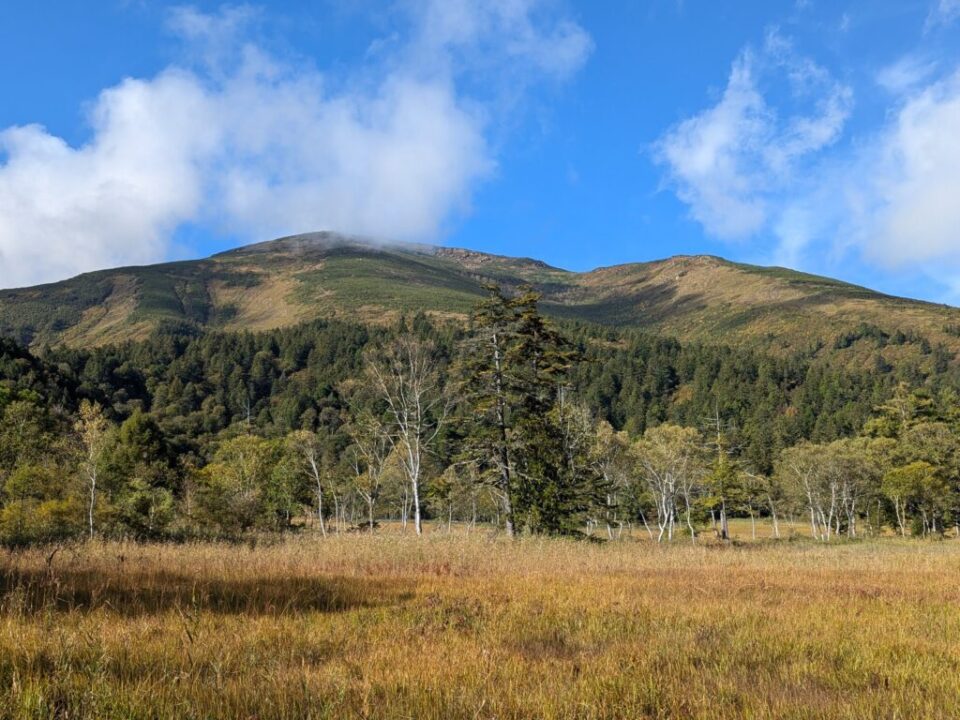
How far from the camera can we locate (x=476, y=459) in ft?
82.4

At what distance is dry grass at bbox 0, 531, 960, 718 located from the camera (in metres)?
3.94

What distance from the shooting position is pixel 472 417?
25344mm

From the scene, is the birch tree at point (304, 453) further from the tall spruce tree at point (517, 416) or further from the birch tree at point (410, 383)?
the tall spruce tree at point (517, 416)

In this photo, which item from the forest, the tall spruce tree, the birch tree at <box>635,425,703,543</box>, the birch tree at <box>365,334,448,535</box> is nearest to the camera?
the tall spruce tree

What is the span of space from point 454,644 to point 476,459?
19.5 metres

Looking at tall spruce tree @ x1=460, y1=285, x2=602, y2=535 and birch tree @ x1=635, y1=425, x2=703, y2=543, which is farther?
birch tree @ x1=635, y1=425, x2=703, y2=543

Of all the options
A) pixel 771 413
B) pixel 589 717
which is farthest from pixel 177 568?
pixel 771 413

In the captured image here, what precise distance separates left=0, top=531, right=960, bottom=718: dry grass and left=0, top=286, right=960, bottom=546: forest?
927 cm

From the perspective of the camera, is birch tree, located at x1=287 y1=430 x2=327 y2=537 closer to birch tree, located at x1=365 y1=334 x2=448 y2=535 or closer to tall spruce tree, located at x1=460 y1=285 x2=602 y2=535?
birch tree, located at x1=365 y1=334 x2=448 y2=535

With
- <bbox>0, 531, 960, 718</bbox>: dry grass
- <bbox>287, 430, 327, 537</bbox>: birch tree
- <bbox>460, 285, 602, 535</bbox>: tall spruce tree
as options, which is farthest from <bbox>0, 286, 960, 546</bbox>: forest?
<bbox>0, 531, 960, 718</bbox>: dry grass

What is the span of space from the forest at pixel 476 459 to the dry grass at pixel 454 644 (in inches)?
365

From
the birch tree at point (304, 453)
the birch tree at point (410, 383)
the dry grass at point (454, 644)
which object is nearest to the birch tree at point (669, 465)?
the birch tree at point (304, 453)

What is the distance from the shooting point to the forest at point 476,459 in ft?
84.5

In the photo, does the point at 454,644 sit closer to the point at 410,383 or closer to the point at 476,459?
the point at 476,459
